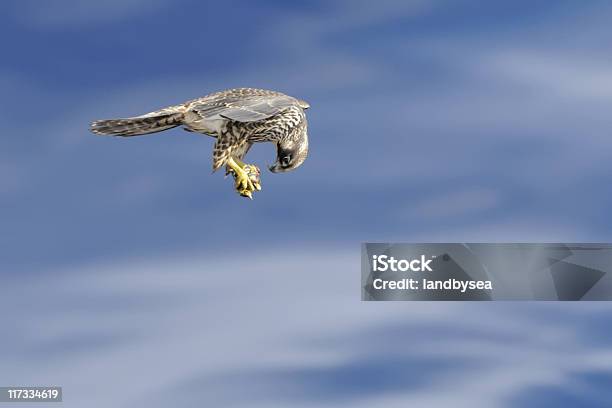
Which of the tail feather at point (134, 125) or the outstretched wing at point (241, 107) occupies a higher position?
the outstretched wing at point (241, 107)

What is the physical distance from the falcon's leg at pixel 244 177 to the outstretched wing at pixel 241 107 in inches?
47.1

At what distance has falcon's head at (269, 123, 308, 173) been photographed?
43531 millimetres

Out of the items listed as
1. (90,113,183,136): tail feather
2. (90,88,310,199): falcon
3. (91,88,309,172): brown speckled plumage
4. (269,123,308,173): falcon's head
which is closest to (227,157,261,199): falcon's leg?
(90,88,310,199): falcon

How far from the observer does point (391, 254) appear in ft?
141

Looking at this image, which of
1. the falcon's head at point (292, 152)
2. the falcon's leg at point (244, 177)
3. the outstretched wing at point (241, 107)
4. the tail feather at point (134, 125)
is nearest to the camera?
the outstretched wing at point (241, 107)

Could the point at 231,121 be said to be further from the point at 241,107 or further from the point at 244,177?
the point at 244,177

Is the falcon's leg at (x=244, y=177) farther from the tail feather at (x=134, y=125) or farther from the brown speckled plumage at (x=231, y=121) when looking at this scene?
Result: the tail feather at (x=134, y=125)

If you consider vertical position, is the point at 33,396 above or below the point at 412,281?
below

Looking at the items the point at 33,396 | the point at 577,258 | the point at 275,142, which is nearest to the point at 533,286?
the point at 577,258

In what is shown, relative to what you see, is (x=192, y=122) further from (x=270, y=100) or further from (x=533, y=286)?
(x=533, y=286)

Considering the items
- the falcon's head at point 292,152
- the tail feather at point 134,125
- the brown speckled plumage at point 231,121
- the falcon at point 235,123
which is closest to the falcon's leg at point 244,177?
the falcon at point 235,123

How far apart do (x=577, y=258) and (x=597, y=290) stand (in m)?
0.85

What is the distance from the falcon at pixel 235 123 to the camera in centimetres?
4172

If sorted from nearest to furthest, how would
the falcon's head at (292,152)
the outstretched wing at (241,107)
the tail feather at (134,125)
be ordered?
1. the outstretched wing at (241,107)
2. the tail feather at (134,125)
3. the falcon's head at (292,152)
